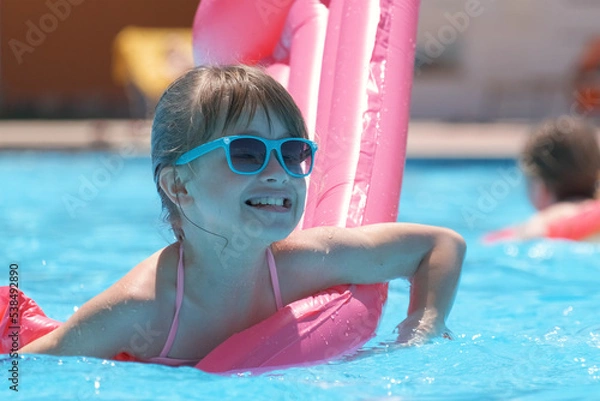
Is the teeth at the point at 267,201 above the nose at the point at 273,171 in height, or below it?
below

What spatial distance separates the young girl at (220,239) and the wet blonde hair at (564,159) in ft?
8.44

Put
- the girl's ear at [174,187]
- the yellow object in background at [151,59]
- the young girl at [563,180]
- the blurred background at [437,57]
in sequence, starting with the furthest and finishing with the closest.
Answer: the blurred background at [437,57]
the yellow object in background at [151,59]
the young girl at [563,180]
the girl's ear at [174,187]

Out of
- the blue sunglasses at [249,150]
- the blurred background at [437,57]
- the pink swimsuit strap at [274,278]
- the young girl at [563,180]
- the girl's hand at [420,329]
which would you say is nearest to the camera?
the blue sunglasses at [249,150]

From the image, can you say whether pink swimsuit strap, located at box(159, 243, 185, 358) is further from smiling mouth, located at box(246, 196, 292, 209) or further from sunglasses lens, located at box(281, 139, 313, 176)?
sunglasses lens, located at box(281, 139, 313, 176)

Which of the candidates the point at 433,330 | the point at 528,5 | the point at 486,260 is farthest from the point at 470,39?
the point at 433,330

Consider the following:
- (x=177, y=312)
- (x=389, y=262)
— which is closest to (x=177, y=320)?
(x=177, y=312)

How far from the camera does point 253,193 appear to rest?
2320mm

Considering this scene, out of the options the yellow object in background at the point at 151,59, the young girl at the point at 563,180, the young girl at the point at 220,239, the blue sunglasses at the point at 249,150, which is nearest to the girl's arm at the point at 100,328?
the young girl at the point at 220,239

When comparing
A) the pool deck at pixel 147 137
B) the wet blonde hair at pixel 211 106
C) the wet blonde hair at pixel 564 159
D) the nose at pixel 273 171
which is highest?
the wet blonde hair at pixel 211 106

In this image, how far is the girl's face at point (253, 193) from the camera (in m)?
2.32

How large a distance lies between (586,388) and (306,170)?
2.82 feet

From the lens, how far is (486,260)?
486cm

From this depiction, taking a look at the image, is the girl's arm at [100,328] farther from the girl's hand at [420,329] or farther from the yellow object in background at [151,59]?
the yellow object in background at [151,59]

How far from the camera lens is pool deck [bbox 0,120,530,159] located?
943cm
